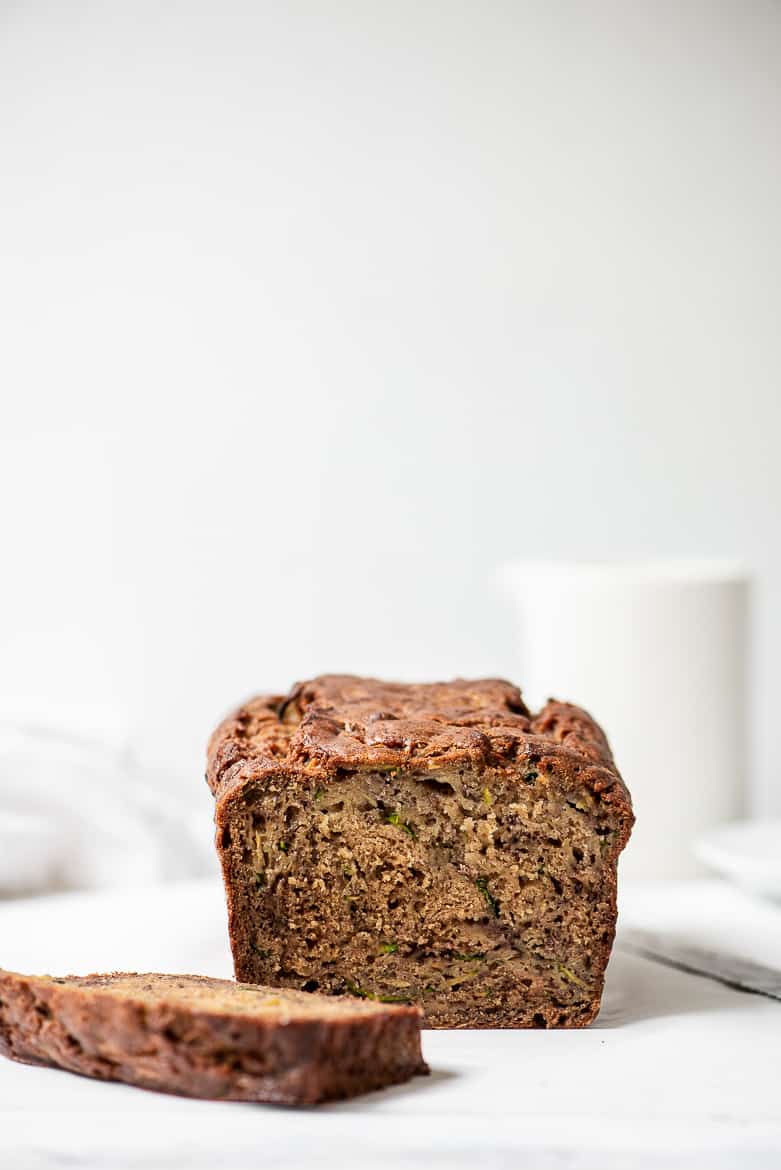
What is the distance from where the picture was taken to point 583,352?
20.4 feet

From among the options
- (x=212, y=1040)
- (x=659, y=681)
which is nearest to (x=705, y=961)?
(x=659, y=681)

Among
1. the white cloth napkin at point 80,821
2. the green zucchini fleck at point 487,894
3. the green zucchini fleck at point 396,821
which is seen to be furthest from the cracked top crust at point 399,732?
the white cloth napkin at point 80,821

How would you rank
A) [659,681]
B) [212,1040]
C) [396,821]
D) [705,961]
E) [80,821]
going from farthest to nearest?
[659,681] < [80,821] < [705,961] < [396,821] < [212,1040]

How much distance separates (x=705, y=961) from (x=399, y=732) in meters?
1.10

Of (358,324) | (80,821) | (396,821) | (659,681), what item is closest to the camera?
(396,821)

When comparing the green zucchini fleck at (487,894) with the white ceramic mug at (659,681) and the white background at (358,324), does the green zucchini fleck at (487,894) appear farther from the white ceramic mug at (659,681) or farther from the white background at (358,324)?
the white background at (358,324)

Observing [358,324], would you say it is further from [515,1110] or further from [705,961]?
[515,1110]

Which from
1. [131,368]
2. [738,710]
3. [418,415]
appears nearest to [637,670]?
[738,710]

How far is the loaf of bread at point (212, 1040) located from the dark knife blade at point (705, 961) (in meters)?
1.08

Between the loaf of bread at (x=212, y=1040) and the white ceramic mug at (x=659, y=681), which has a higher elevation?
the white ceramic mug at (x=659, y=681)

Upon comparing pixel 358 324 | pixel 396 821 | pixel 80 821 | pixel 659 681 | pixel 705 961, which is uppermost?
pixel 358 324

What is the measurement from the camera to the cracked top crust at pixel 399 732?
3.26 meters

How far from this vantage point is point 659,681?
5102mm

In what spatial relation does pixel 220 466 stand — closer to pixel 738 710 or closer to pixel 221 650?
pixel 221 650
